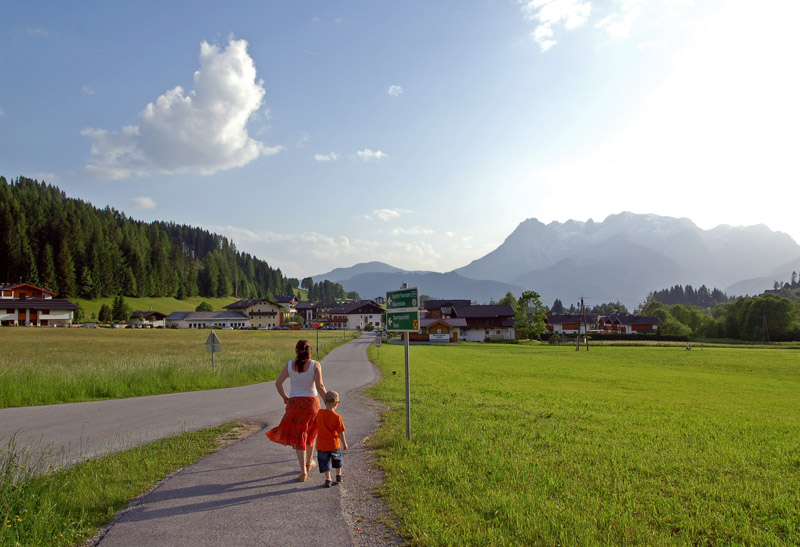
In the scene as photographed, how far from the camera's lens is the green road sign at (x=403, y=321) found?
8875 mm

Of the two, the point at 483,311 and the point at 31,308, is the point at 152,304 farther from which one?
the point at 483,311

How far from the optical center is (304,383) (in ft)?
23.6

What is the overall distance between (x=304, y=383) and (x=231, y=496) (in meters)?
1.86

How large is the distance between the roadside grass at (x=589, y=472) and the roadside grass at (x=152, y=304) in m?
130

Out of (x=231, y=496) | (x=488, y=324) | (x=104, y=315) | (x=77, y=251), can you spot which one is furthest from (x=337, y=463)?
(x=77, y=251)

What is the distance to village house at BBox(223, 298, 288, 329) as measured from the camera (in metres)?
158

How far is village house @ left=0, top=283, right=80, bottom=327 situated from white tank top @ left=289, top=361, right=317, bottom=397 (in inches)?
4479

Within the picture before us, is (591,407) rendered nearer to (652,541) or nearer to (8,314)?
(652,541)

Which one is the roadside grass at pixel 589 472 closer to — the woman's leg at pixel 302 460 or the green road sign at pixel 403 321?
the woman's leg at pixel 302 460

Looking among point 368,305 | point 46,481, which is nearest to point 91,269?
point 368,305

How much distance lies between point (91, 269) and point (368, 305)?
282 ft

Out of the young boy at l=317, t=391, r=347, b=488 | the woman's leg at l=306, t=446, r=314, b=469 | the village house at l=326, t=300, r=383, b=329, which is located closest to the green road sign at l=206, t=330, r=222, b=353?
the woman's leg at l=306, t=446, r=314, b=469

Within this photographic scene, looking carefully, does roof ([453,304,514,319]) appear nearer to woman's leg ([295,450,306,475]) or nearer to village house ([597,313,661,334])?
village house ([597,313,661,334])

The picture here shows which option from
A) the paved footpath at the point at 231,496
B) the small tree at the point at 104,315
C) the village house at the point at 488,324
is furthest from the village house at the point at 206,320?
the paved footpath at the point at 231,496
